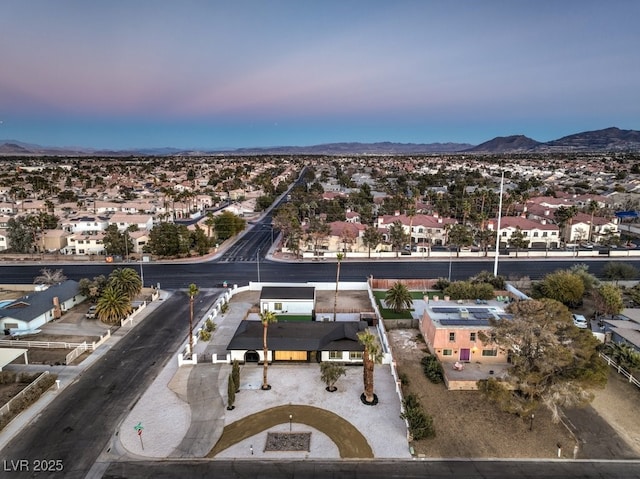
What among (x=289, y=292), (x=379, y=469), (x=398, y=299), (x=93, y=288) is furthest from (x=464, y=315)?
(x=93, y=288)

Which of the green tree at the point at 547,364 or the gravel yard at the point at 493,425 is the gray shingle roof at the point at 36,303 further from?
the green tree at the point at 547,364

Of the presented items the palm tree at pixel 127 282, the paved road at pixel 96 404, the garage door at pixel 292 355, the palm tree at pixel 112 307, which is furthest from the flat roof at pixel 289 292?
the palm tree at pixel 112 307

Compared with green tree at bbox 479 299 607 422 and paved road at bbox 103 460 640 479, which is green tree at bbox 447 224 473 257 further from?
paved road at bbox 103 460 640 479

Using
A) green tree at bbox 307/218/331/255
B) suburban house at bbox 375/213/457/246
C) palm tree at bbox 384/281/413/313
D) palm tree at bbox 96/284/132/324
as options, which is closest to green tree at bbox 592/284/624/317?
palm tree at bbox 384/281/413/313

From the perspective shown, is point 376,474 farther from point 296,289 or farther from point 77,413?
point 296,289

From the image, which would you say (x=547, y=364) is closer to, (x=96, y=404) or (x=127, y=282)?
(x=96, y=404)

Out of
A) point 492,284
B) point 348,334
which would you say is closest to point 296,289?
point 348,334

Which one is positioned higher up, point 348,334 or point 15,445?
point 348,334
